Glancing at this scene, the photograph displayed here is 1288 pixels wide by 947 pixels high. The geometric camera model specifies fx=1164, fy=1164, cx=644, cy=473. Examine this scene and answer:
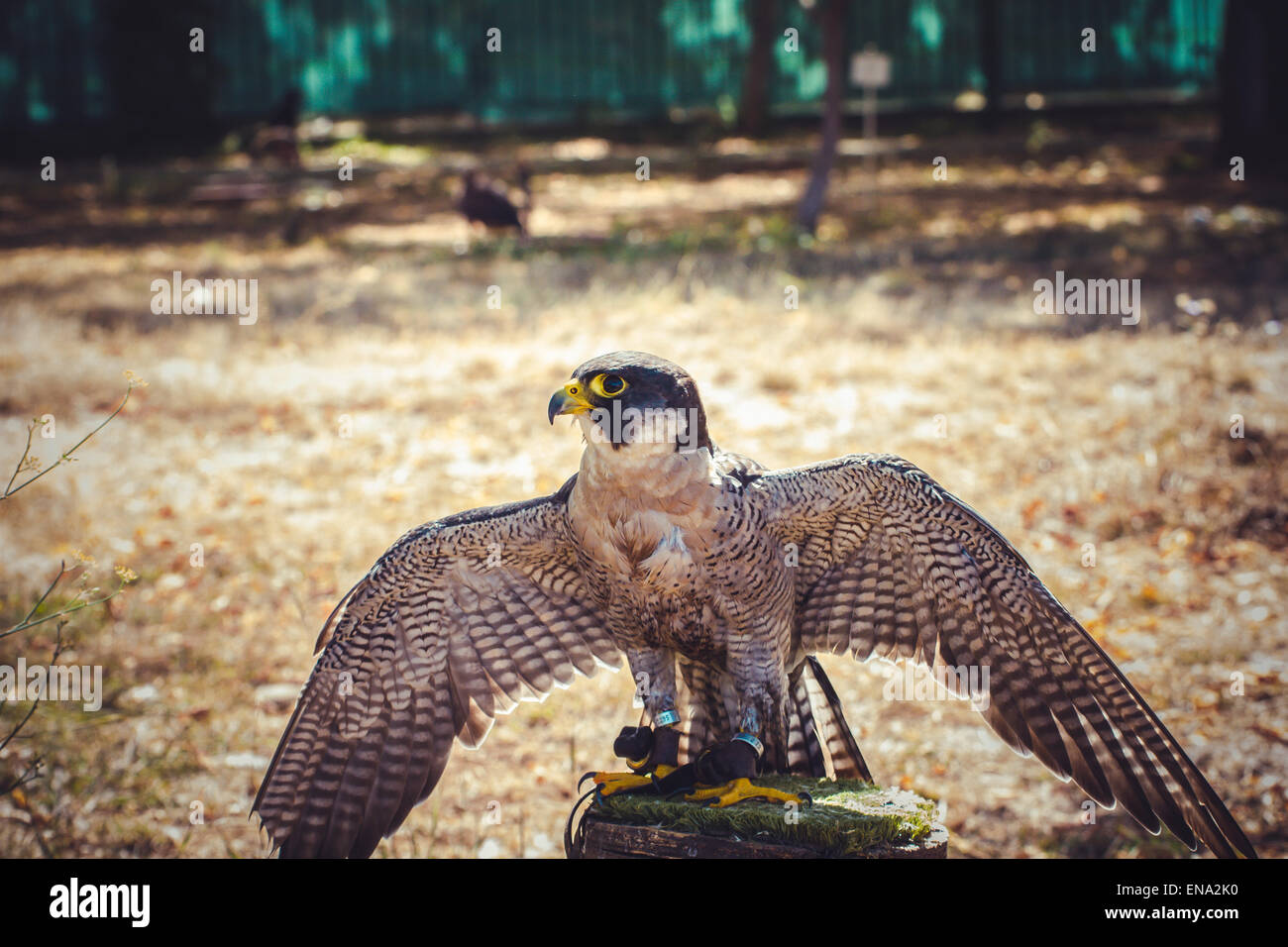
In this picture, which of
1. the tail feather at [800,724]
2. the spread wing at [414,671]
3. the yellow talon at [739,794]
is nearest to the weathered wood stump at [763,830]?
the yellow talon at [739,794]

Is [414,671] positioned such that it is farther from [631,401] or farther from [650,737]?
[631,401]

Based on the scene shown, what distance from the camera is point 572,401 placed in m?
2.91

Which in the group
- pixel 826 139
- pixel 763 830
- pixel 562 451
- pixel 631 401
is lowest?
pixel 763 830

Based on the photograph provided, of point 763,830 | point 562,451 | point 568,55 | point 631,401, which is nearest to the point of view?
point 631,401

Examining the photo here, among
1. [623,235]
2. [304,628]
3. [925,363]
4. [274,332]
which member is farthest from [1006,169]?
[304,628]

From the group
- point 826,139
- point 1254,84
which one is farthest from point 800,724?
point 1254,84

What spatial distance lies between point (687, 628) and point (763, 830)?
1.84ft

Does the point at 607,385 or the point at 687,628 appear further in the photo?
the point at 687,628

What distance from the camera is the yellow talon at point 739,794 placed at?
3096 mm

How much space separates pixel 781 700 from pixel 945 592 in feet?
1.82

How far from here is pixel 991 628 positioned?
3.27 meters

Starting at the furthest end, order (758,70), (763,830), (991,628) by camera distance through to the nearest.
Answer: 1. (758,70)
2. (991,628)
3. (763,830)

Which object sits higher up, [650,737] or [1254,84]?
[1254,84]

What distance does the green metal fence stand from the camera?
2206cm
